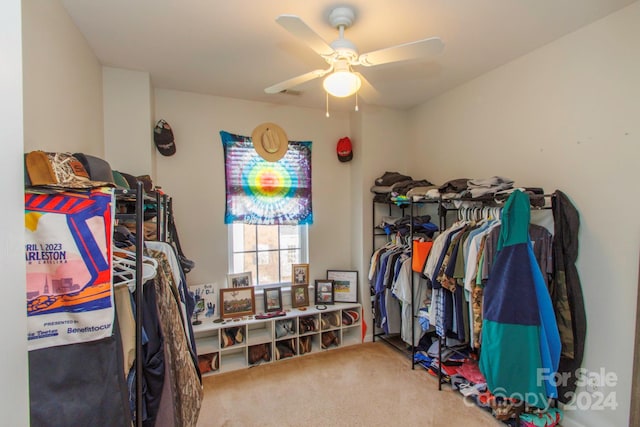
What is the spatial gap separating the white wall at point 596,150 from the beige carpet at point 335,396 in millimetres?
920

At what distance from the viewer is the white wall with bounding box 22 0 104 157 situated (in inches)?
51.3

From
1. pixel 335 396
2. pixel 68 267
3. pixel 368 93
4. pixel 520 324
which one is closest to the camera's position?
pixel 68 267

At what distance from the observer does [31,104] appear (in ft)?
4.27

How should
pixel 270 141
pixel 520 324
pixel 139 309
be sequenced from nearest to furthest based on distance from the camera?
pixel 139 309 < pixel 520 324 < pixel 270 141

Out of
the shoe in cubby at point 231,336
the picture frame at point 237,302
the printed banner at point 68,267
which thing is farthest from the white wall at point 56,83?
the shoe in cubby at point 231,336

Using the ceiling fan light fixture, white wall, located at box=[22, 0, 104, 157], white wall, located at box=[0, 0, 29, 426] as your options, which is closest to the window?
white wall, located at box=[22, 0, 104, 157]

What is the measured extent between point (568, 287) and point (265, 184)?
2.63m

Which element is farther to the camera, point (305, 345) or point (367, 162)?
point (367, 162)

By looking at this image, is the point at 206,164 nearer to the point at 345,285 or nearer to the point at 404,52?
the point at 345,285

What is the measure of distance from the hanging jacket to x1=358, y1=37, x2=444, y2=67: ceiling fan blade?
1.28 metres

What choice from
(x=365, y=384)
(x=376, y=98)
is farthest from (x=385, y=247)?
(x=376, y=98)

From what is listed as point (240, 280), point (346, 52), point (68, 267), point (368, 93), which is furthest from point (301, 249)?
point (68, 267)

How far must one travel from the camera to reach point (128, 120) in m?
2.43

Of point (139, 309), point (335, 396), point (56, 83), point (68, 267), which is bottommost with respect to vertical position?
point (335, 396)
